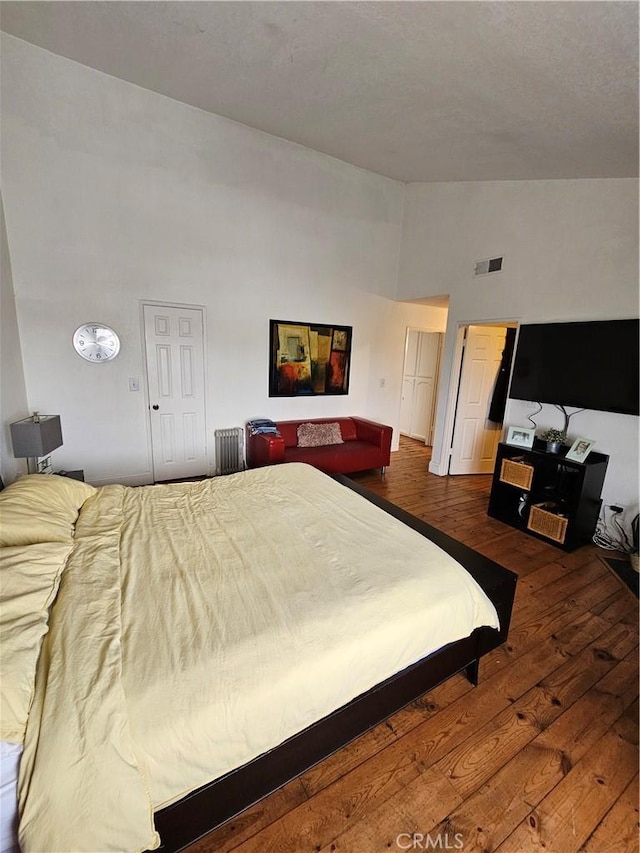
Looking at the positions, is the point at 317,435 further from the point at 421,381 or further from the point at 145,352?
the point at 421,381

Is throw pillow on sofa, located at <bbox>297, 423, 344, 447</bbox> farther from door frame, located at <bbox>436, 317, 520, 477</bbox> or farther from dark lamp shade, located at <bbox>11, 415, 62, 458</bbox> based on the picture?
dark lamp shade, located at <bbox>11, 415, 62, 458</bbox>

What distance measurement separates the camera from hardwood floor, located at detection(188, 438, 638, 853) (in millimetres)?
1213

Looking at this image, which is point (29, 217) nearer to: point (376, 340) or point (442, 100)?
point (442, 100)

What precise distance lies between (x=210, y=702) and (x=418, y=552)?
1075mm

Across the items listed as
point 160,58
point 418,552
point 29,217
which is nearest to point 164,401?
point 29,217

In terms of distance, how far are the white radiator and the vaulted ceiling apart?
11.0ft

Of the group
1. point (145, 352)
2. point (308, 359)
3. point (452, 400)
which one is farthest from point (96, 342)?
point (452, 400)

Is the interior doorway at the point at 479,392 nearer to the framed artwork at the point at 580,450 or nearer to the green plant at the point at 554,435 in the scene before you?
the green plant at the point at 554,435

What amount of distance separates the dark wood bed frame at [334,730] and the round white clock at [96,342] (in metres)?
3.54

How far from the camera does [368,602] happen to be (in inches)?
54.7

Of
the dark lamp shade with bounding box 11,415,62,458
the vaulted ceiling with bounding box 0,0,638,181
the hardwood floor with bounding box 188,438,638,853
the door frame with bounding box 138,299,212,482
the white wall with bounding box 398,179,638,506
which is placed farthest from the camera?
the door frame with bounding box 138,299,212,482

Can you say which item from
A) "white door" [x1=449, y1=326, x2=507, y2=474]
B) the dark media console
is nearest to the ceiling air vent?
"white door" [x1=449, y1=326, x2=507, y2=474]

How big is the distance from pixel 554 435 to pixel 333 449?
7.61 feet

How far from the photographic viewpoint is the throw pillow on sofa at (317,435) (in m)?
4.55
